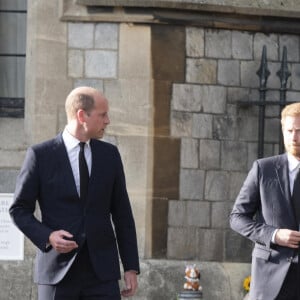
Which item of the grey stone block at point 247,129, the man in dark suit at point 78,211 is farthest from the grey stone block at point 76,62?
the man in dark suit at point 78,211

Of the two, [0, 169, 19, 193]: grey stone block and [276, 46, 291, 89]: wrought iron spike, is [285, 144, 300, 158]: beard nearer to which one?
[276, 46, 291, 89]: wrought iron spike

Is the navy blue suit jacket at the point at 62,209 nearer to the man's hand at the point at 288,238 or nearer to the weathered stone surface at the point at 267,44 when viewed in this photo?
the man's hand at the point at 288,238

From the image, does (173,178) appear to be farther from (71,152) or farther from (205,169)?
(71,152)

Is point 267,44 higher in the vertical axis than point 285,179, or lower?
higher

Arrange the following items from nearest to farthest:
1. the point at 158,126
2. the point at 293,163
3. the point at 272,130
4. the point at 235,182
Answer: the point at 293,163, the point at 158,126, the point at 235,182, the point at 272,130

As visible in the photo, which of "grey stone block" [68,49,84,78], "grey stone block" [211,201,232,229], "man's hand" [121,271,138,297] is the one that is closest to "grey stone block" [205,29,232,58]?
"grey stone block" [68,49,84,78]

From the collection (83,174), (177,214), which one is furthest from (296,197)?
(177,214)

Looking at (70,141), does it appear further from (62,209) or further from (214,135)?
(214,135)

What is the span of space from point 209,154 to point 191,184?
320 mm

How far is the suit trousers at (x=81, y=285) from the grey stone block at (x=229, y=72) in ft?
14.3

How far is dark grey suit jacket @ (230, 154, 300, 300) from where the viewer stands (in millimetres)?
5848

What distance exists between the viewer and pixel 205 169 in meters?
9.75

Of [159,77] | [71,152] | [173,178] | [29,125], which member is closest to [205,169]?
[173,178]

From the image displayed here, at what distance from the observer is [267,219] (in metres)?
5.94
